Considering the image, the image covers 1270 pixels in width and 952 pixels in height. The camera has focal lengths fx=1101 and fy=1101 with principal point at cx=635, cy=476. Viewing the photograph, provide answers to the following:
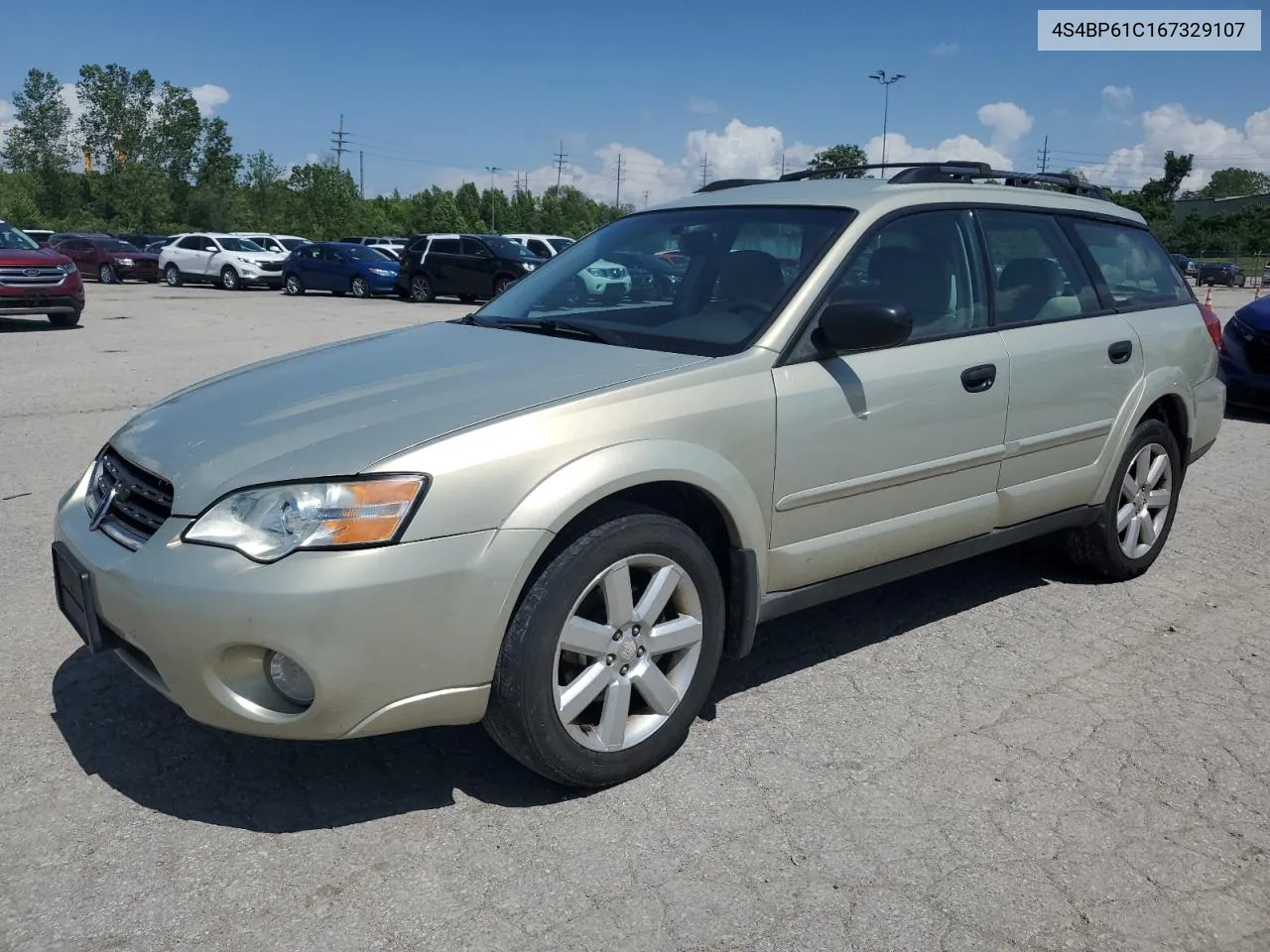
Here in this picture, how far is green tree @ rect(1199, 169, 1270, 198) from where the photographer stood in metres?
111

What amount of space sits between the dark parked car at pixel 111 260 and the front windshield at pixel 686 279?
34.5m

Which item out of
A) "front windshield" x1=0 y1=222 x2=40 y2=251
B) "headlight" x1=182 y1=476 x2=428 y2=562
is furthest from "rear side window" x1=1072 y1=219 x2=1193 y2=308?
"front windshield" x1=0 y1=222 x2=40 y2=251

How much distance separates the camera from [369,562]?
8.69 ft

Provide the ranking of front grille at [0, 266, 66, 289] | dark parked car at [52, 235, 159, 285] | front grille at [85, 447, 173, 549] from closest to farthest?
1. front grille at [85, 447, 173, 549]
2. front grille at [0, 266, 66, 289]
3. dark parked car at [52, 235, 159, 285]

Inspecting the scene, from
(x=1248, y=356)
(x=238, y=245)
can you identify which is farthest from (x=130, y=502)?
(x=238, y=245)

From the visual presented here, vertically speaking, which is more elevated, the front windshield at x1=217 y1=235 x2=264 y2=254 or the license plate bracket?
the front windshield at x1=217 y1=235 x2=264 y2=254

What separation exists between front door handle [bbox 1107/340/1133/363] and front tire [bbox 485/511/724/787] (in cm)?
235

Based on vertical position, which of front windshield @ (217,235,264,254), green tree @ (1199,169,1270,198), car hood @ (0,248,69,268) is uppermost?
green tree @ (1199,169,1270,198)

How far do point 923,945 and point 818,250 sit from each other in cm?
220

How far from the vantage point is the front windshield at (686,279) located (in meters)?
3.64

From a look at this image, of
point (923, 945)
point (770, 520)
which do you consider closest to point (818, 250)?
point (770, 520)

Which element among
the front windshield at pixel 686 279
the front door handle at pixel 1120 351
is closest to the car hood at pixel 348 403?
the front windshield at pixel 686 279

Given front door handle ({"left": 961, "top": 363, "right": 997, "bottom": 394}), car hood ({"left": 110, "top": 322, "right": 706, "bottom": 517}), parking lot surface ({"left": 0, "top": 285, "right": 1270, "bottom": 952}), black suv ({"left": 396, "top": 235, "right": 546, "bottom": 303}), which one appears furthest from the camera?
black suv ({"left": 396, "top": 235, "right": 546, "bottom": 303})

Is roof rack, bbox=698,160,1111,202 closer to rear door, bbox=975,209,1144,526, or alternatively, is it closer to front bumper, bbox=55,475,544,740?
rear door, bbox=975,209,1144,526
